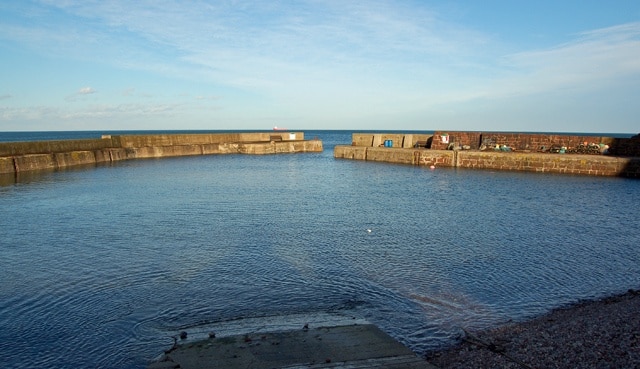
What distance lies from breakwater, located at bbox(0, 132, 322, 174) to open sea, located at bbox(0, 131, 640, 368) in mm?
11576

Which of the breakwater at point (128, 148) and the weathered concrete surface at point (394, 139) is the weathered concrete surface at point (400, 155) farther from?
the breakwater at point (128, 148)

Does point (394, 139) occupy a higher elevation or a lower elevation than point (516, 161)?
higher

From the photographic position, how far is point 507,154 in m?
33.7

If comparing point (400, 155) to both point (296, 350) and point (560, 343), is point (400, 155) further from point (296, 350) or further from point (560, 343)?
point (296, 350)

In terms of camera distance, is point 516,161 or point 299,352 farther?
point 516,161

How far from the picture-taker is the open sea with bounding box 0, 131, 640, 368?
757 centimetres

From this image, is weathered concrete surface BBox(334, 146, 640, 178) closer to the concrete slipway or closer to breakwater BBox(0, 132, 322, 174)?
breakwater BBox(0, 132, 322, 174)

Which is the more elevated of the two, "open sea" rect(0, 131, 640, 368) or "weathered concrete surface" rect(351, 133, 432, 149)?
"weathered concrete surface" rect(351, 133, 432, 149)

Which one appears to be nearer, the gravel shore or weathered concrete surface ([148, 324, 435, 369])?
weathered concrete surface ([148, 324, 435, 369])

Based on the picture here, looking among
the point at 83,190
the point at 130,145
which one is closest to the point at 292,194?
the point at 83,190

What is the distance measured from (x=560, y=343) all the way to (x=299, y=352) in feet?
12.1

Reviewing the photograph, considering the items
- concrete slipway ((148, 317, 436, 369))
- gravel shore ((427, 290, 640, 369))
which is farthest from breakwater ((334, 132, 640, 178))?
concrete slipway ((148, 317, 436, 369))

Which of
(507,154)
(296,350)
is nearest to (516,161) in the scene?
(507,154)

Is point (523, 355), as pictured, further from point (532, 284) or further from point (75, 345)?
point (75, 345)
